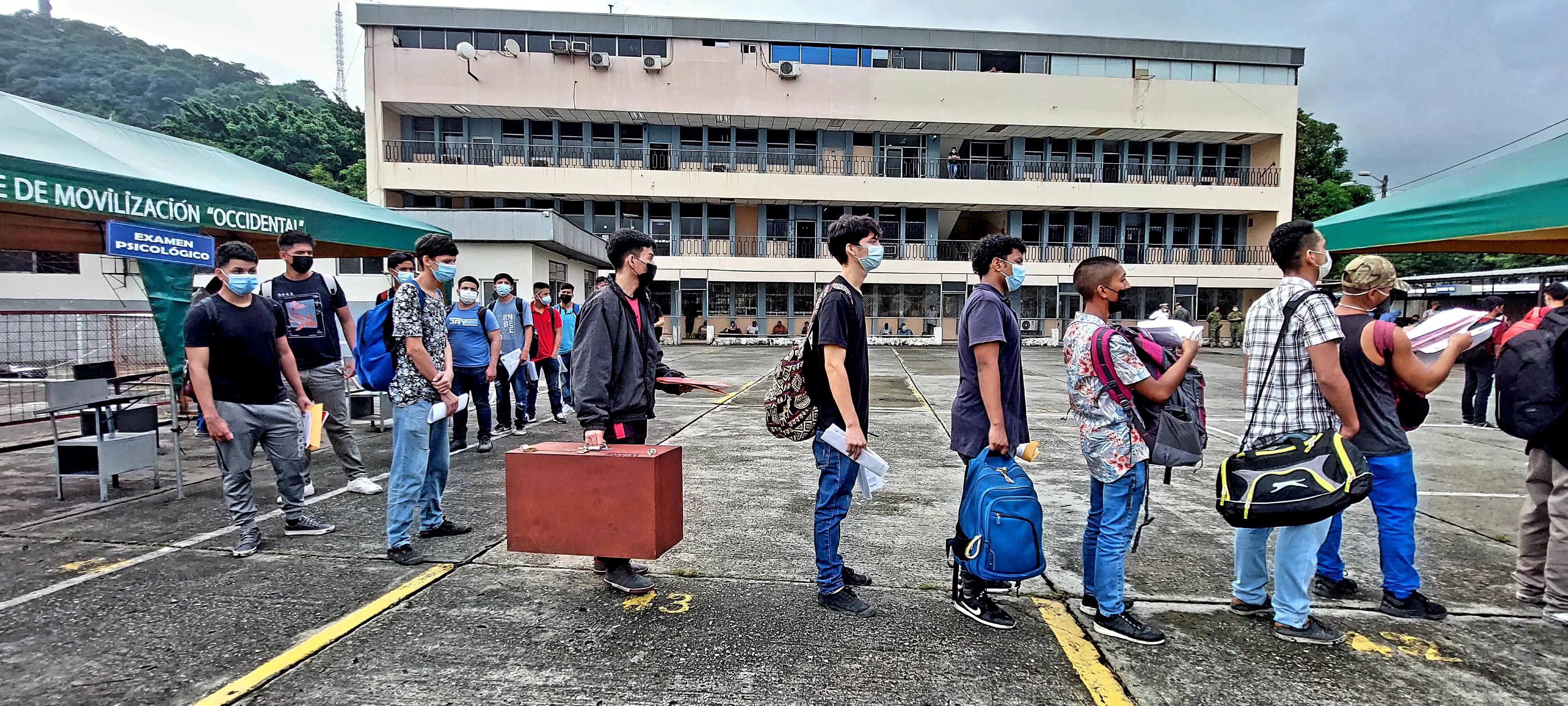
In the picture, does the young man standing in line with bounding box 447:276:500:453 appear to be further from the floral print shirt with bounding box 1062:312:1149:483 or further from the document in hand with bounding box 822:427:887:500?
the floral print shirt with bounding box 1062:312:1149:483

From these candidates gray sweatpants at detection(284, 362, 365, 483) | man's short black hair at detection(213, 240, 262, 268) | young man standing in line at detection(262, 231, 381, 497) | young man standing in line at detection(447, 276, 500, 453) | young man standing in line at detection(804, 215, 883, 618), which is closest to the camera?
young man standing in line at detection(804, 215, 883, 618)

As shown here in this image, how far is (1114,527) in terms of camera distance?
9.81 feet

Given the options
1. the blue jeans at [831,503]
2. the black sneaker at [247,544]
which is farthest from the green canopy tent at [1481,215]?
→ the black sneaker at [247,544]

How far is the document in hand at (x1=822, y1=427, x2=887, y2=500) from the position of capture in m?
3.04

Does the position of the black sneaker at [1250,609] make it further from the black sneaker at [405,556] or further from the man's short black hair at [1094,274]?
the black sneaker at [405,556]

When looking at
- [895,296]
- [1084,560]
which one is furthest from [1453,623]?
[895,296]

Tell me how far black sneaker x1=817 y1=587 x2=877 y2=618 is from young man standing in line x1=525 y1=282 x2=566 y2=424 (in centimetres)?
624

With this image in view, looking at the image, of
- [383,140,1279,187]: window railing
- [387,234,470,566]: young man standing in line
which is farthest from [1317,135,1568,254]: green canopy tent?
[383,140,1279,187]: window railing

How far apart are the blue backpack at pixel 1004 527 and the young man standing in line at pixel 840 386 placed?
0.55 metres

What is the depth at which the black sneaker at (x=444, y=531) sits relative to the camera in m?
4.32

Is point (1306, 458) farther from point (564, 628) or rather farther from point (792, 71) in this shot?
point (792, 71)

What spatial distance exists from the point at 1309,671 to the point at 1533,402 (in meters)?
1.94

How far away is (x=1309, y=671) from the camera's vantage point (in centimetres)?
275

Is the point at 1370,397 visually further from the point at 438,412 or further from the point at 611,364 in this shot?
the point at 438,412
